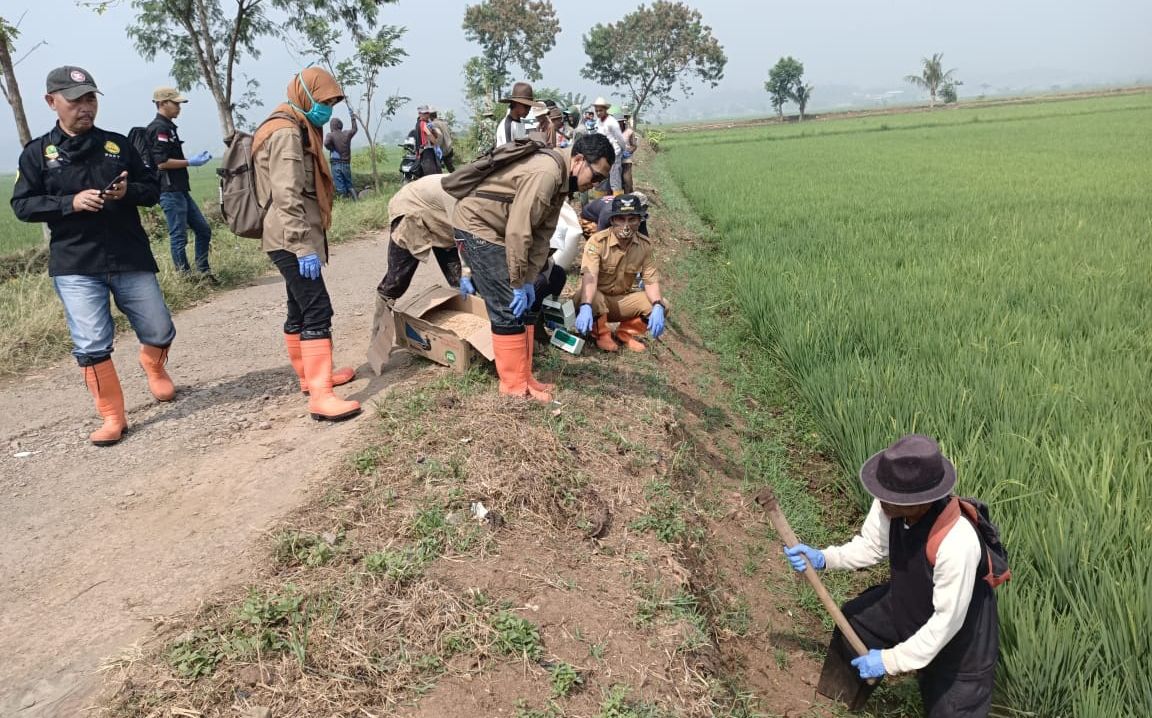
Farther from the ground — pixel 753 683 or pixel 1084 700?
pixel 1084 700

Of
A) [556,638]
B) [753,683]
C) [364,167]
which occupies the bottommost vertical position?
[753,683]

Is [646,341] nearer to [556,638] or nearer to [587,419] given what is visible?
[587,419]

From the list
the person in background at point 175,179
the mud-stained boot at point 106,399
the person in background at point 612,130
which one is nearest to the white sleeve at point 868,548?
the mud-stained boot at point 106,399

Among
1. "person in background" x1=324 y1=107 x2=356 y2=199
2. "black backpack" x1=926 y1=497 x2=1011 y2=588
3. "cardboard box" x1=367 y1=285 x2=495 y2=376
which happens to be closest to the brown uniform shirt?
"cardboard box" x1=367 y1=285 x2=495 y2=376

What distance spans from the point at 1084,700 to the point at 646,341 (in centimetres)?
327

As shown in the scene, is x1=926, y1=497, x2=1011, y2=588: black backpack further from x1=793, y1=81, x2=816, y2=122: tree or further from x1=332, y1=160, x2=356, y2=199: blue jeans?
x1=793, y1=81, x2=816, y2=122: tree

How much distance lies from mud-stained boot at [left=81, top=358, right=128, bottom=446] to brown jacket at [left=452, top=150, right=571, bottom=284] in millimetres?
1743

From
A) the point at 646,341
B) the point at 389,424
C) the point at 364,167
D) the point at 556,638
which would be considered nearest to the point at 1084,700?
the point at 556,638

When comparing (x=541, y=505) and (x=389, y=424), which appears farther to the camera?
(x=389, y=424)

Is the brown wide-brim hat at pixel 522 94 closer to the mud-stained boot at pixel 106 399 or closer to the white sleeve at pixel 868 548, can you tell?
the mud-stained boot at pixel 106 399

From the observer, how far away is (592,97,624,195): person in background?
26.5 feet

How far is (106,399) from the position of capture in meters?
3.27

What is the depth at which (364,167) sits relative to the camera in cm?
1828

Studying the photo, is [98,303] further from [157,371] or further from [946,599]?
[946,599]
